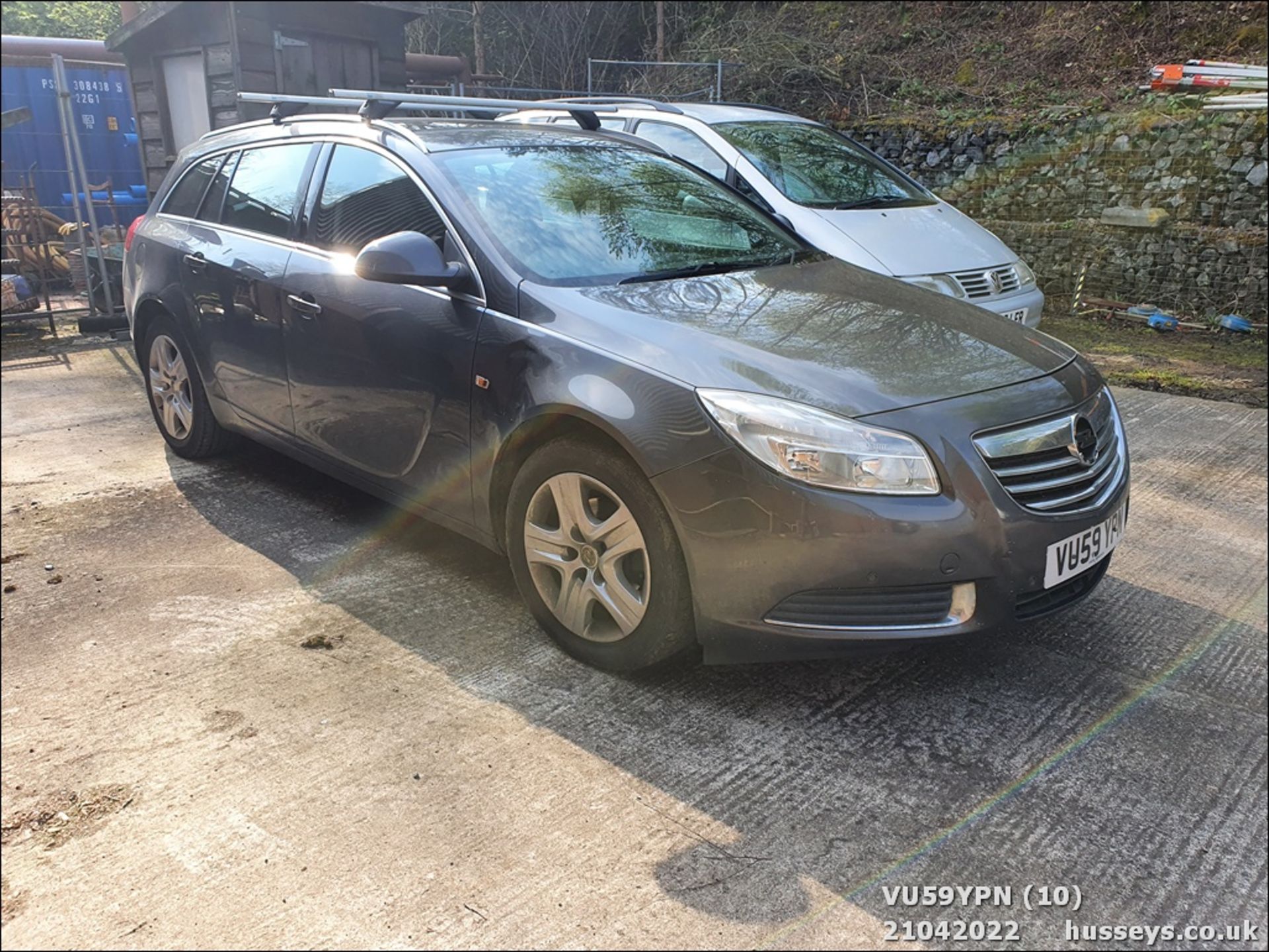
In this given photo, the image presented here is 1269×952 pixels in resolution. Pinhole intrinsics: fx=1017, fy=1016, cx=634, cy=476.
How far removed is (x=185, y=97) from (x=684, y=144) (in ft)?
17.6

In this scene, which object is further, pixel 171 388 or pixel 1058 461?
pixel 171 388

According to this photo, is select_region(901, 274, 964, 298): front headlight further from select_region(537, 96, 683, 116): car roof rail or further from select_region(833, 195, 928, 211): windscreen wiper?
Answer: select_region(537, 96, 683, 116): car roof rail

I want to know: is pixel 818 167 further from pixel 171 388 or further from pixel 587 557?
pixel 587 557

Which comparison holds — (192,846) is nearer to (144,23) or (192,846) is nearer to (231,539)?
(231,539)

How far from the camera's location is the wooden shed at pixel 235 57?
871cm

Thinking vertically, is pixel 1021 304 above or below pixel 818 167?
below

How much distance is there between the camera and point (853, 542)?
254 cm

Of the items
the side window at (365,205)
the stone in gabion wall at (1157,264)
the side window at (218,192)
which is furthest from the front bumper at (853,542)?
the stone in gabion wall at (1157,264)

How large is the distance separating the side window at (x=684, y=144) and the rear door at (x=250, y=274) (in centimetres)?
311

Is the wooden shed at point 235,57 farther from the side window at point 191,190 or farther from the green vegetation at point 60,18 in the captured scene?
the green vegetation at point 60,18

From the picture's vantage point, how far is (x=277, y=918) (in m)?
2.03

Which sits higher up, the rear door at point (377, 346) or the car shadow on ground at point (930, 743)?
the rear door at point (377, 346)

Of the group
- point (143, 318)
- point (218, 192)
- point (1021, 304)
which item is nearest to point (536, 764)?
point (218, 192)

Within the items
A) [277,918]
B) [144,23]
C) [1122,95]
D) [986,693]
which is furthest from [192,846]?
[1122,95]
